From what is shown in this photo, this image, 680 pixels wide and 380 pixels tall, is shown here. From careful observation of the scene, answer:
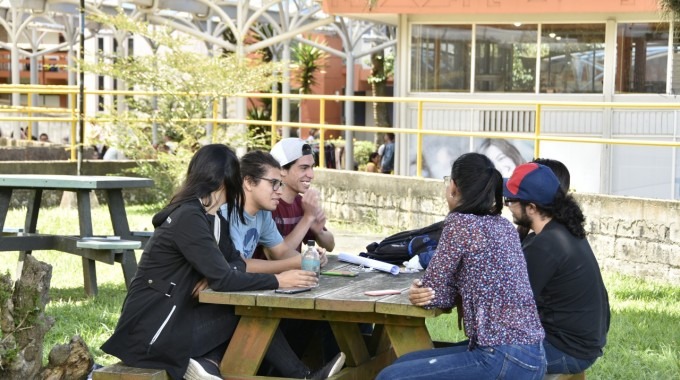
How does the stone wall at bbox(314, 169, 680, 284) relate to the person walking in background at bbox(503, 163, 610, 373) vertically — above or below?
below

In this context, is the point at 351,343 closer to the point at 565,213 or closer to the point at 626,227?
the point at 565,213

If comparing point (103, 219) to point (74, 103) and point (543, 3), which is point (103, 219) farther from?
point (543, 3)

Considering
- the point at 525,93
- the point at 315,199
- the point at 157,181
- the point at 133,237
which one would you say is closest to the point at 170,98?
the point at 157,181

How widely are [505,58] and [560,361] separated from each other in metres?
14.3

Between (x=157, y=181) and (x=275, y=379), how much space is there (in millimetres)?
11764

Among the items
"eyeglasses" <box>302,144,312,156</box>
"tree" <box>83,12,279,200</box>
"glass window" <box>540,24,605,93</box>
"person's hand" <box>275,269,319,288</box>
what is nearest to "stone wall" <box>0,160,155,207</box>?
"tree" <box>83,12,279,200</box>

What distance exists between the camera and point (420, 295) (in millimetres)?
5078

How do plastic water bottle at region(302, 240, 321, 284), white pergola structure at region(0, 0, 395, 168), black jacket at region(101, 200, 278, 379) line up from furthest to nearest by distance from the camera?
white pergola structure at region(0, 0, 395, 168)
plastic water bottle at region(302, 240, 321, 284)
black jacket at region(101, 200, 278, 379)

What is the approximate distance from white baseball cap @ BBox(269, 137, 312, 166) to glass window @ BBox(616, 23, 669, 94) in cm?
1247

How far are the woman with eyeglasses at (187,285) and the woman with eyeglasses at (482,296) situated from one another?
0.71 meters

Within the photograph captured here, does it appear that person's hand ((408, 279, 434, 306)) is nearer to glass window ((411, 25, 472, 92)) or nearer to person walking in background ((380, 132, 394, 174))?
glass window ((411, 25, 472, 92))

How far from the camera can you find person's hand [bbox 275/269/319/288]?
5406mm

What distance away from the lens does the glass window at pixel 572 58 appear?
18672 millimetres

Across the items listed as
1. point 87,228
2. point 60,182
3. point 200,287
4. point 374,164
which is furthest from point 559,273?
point 374,164
